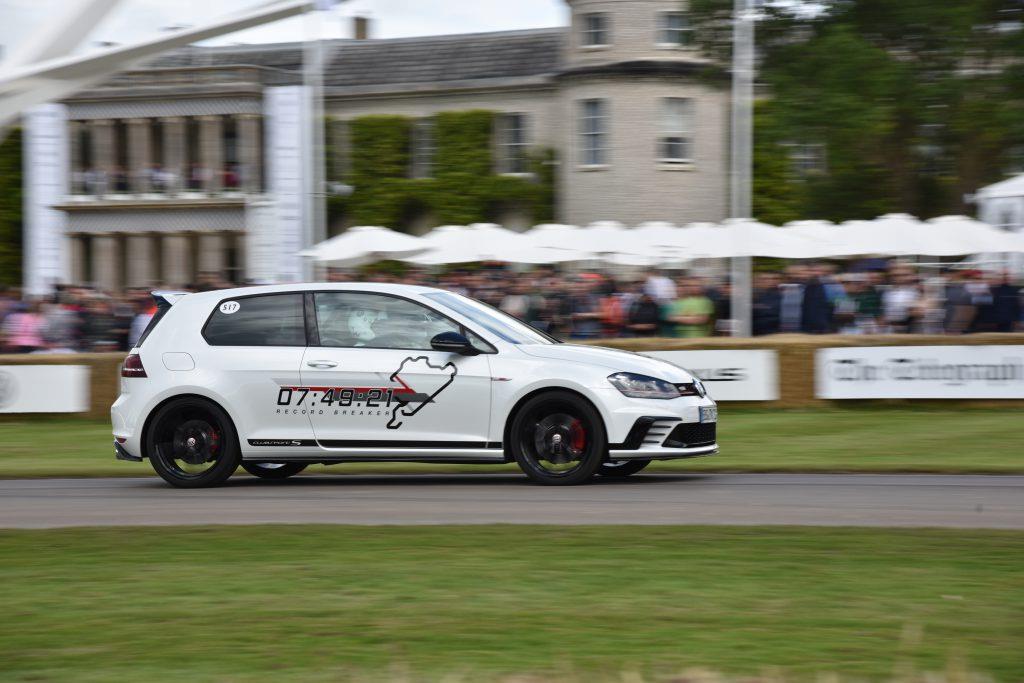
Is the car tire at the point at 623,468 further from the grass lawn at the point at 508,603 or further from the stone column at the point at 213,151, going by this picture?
the stone column at the point at 213,151

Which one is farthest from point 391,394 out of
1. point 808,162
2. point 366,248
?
point 808,162

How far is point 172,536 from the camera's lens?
9.20 metres

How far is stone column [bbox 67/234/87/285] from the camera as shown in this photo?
4991 centimetres

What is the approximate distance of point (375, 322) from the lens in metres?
12.1

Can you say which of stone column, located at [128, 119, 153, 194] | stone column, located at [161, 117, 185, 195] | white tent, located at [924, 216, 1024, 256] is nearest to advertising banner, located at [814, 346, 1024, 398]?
white tent, located at [924, 216, 1024, 256]

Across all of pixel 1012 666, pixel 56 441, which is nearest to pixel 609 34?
pixel 56 441

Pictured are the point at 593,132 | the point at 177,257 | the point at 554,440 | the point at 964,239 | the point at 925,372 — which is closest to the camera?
the point at 554,440

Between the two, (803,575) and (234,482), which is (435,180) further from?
(803,575)

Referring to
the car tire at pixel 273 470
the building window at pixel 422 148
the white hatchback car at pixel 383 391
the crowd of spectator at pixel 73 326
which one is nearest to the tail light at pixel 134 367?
the white hatchback car at pixel 383 391

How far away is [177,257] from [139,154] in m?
3.65

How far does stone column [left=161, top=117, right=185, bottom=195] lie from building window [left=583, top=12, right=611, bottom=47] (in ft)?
47.6

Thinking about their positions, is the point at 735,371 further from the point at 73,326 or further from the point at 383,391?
the point at 73,326

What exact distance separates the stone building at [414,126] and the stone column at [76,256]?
7 centimetres

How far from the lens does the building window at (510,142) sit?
4606 centimetres
